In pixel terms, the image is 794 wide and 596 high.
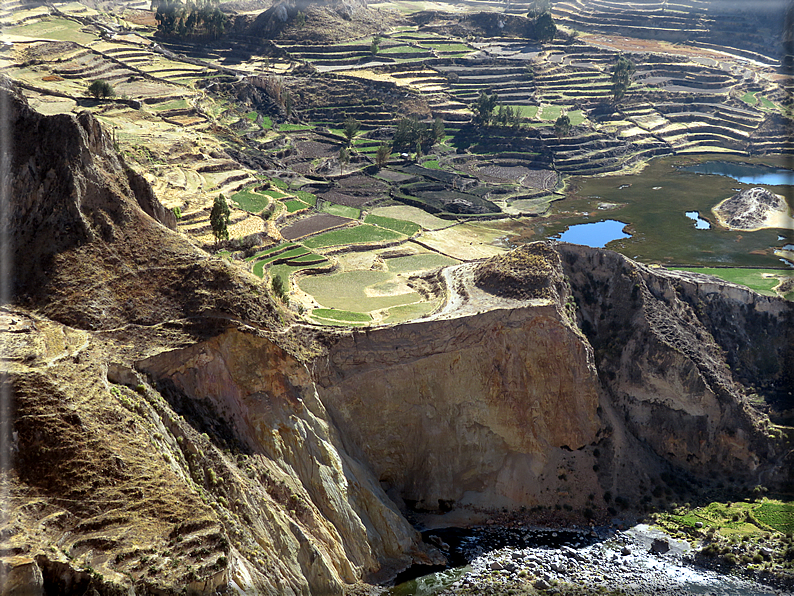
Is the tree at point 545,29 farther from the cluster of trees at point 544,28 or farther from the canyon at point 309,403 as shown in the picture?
the canyon at point 309,403

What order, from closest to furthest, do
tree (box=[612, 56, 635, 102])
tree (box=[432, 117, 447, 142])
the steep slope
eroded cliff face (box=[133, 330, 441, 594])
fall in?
eroded cliff face (box=[133, 330, 441, 594]), the steep slope, tree (box=[432, 117, 447, 142]), tree (box=[612, 56, 635, 102])

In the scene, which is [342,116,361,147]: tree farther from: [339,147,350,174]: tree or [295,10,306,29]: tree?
[295,10,306,29]: tree

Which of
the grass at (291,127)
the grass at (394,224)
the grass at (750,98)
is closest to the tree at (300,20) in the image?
the grass at (291,127)

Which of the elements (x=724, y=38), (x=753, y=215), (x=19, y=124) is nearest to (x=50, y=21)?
(x=19, y=124)

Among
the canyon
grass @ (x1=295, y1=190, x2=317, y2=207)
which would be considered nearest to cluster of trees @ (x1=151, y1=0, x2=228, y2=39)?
grass @ (x1=295, y1=190, x2=317, y2=207)

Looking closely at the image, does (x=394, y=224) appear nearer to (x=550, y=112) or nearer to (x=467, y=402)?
(x=467, y=402)

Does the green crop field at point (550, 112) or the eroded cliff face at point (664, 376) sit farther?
the green crop field at point (550, 112)
